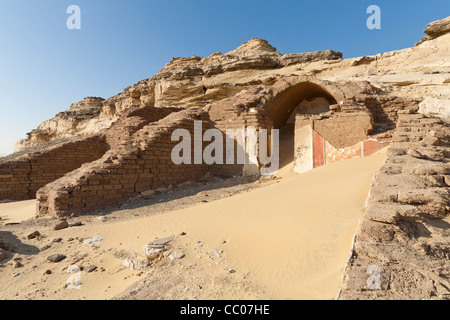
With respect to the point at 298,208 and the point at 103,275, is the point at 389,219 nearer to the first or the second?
the point at 298,208

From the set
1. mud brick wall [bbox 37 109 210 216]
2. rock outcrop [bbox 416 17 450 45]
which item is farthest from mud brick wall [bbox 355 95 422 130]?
rock outcrop [bbox 416 17 450 45]

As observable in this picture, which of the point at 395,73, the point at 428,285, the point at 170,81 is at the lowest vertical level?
the point at 428,285

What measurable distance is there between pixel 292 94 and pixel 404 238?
10162mm

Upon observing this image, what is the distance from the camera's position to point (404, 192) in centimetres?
224

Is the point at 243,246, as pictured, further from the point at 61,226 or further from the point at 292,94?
the point at 292,94

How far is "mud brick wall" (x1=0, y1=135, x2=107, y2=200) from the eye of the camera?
27.5 ft

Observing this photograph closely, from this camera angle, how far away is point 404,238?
1.81 metres

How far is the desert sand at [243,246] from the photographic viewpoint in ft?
6.13

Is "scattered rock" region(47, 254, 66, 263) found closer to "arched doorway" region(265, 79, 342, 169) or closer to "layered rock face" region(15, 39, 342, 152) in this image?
"arched doorway" region(265, 79, 342, 169)

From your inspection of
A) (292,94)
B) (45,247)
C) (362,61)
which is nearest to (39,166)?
(45,247)

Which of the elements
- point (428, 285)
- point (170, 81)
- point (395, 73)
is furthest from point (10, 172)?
point (395, 73)

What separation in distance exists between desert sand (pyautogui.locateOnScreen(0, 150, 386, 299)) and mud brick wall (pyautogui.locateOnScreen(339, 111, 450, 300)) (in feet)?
0.68
